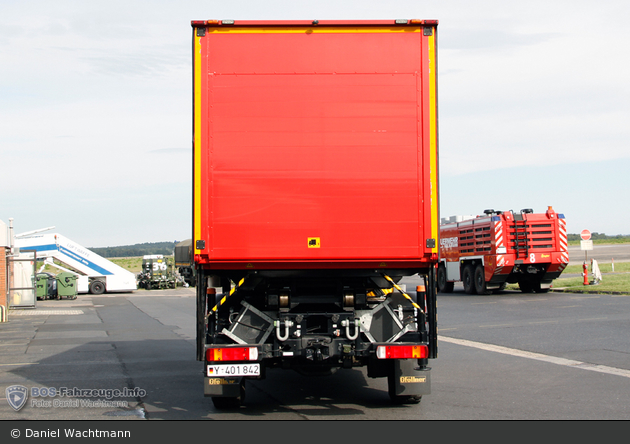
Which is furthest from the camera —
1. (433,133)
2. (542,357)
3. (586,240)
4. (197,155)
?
(586,240)

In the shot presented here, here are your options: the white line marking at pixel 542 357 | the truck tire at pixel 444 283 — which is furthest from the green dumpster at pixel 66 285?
the white line marking at pixel 542 357

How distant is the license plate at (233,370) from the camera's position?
682cm

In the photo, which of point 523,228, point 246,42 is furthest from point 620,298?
point 246,42

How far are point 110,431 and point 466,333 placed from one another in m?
9.48

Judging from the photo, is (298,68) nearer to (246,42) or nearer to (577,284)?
(246,42)

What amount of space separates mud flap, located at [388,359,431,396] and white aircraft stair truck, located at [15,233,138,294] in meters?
35.6

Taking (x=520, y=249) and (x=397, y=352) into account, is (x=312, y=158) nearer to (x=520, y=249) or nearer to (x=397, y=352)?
(x=397, y=352)

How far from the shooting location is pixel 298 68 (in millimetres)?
6898

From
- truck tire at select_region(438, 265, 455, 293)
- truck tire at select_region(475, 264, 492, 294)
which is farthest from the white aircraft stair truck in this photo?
truck tire at select_region(475, 264, 492, 294)

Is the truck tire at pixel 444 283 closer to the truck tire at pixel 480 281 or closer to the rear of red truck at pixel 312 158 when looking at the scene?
the truck tire at pixel 480 281

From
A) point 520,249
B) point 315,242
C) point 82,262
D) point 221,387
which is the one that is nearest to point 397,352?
point 315,242

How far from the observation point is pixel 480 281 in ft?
85.9

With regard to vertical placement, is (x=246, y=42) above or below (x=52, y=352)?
above

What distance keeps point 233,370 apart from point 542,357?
5.98m
